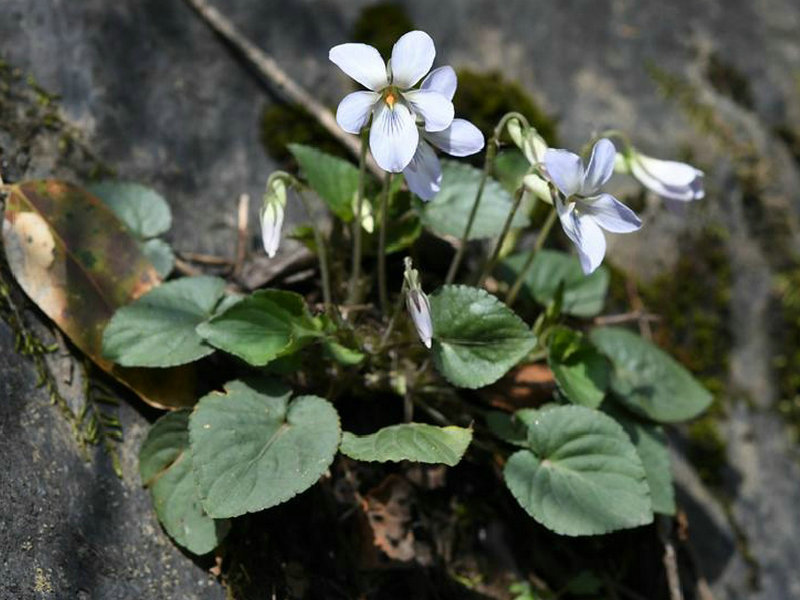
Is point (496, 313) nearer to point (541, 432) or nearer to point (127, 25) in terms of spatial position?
point (541, 432)

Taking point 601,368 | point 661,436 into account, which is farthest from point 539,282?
point 661,436

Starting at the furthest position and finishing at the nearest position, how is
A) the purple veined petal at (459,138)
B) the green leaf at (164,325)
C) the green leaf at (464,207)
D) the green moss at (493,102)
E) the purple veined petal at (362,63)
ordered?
1. the green moss at (493,102)
2. the green leaf at (464,207)
3. the green leaf at (164,325)
4. the purple veined petal at (459,138)
5. the purple veined petal at (362,63)

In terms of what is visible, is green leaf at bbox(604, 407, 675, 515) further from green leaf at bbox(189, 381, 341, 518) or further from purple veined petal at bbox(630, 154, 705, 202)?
green leaf at bbox(189, 381, 341, 518)

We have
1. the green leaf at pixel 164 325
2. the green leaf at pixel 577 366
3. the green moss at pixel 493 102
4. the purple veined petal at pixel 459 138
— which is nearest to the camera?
the purple veined petal at pixel 459 138

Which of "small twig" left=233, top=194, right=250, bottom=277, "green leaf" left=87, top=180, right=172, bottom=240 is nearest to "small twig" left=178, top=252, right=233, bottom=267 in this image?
"small twig" left=233, top=194, right=250, bottom=277

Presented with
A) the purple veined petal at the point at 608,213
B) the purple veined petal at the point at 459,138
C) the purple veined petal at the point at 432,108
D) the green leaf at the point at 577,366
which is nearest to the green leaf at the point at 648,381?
the green leaf at the point at 577,366

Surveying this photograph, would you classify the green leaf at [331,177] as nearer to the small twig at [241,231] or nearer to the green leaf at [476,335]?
the small twig at [241,231]

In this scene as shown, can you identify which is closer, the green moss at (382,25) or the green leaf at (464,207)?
the green leaf at (464,207)
